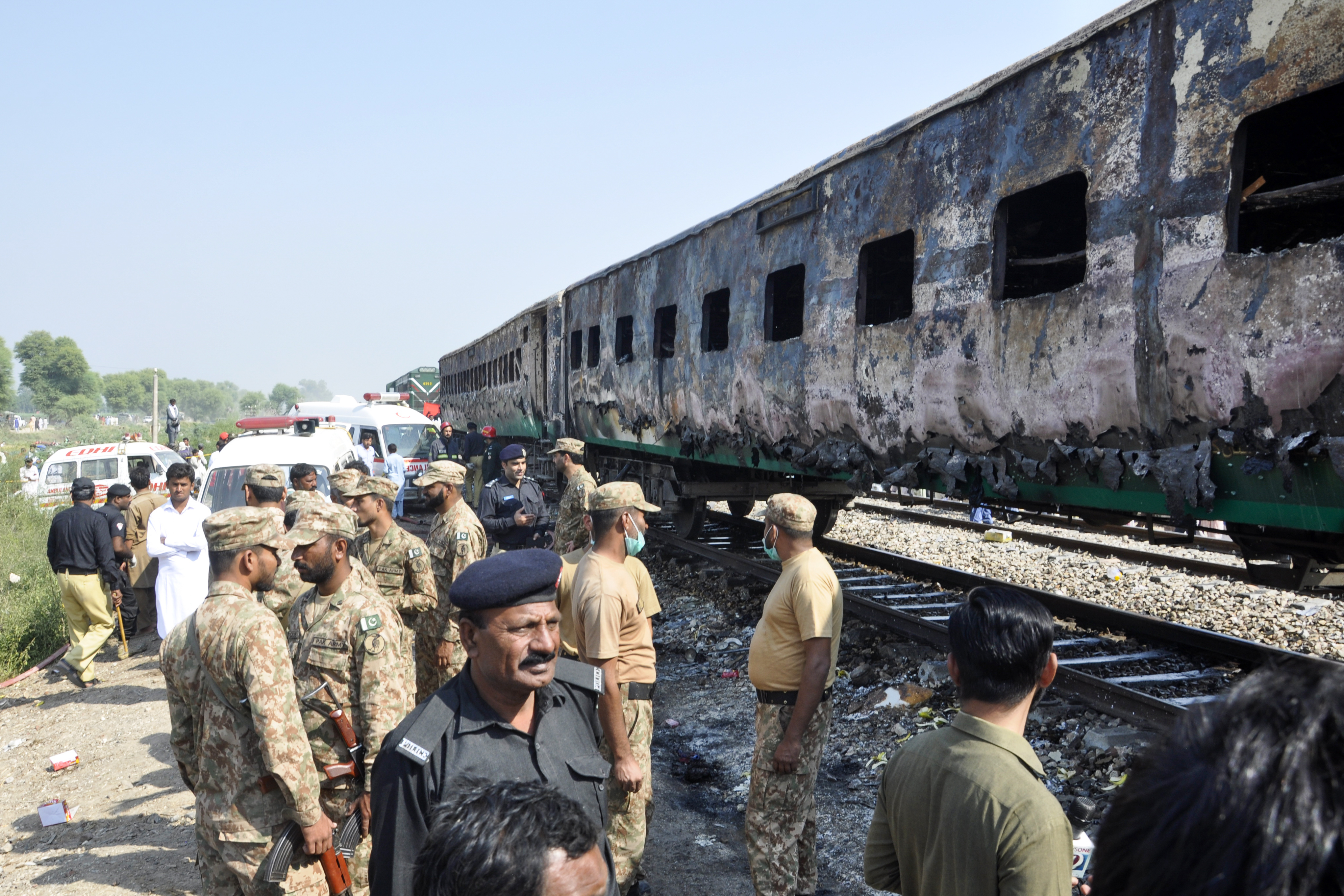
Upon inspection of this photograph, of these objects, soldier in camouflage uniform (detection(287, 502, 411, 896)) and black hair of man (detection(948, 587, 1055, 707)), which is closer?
black hair of man (detection(948, 587, 1055, 707))

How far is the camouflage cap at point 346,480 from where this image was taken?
521cm

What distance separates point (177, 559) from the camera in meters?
7.09

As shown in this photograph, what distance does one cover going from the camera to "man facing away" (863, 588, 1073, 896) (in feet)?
5.99

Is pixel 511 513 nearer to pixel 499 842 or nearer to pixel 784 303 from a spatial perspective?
pixel 784 303

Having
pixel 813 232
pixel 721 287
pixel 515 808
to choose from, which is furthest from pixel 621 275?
pixel 515 808

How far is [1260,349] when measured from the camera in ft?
12.5

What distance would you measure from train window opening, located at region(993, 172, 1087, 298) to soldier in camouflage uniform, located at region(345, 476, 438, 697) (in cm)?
429

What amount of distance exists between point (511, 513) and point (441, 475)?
69.2 inches

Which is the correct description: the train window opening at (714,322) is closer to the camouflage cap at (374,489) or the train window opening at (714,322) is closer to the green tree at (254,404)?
the camouflage cap at (374,489)

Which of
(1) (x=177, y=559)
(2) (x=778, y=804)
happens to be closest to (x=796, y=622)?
(2) (x=778, y=804)

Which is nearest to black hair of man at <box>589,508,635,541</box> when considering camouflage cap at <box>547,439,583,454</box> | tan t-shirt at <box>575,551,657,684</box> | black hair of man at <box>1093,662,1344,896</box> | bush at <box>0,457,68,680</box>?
tan t-shirt at <box>575,551,657,684</box>

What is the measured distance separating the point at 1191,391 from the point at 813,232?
3.78m

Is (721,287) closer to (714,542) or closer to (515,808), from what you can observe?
(714,542)

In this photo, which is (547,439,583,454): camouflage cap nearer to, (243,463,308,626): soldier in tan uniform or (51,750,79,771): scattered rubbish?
(243,463,308,626): soldier in tan uniform
